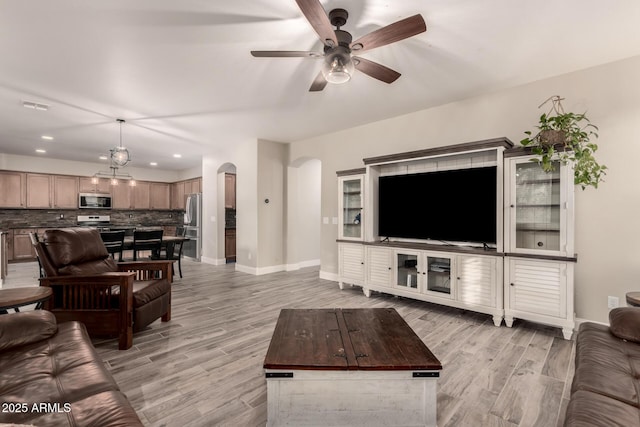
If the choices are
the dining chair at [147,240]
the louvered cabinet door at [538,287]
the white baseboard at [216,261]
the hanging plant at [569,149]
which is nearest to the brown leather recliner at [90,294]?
the dining chair at [147,240]

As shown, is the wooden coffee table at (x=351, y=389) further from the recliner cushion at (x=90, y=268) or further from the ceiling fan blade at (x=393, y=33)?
the recliner cushion at (x=90, y=268)

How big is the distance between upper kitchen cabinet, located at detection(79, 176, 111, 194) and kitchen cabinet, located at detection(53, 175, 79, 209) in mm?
129

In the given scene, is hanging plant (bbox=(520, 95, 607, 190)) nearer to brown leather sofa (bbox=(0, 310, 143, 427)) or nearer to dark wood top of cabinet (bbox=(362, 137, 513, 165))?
dark wood top of cabinet (bbox=(362, 137, 513, 165))

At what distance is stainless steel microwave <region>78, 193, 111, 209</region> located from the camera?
797 centimetres

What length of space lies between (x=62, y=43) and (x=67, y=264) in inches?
77.6

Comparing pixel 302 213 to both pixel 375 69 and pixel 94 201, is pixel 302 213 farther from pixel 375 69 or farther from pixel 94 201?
pixel 94 201

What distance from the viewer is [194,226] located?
766cm

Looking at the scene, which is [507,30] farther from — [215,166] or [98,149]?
[98,149]

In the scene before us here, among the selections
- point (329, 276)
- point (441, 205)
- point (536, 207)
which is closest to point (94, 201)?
point (329, 276)

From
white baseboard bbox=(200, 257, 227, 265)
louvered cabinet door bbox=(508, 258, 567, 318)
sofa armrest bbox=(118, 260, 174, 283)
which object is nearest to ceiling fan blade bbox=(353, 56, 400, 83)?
louvered cabinet door bbox=(508, 258, 567, 318)

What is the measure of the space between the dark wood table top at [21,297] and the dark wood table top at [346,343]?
70.8 inches

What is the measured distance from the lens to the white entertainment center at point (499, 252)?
2.91m

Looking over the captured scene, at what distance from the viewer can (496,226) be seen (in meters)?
3.30

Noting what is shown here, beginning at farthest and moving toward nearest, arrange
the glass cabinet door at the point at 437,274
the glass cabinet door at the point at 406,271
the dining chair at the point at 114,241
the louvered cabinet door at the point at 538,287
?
the dining chair at the point at 114,241 → the glass cabinet door at the point at 406,271 → the glass cabinet door at the point at 437,274 → the louvered cabinet door at the point at 538,287
